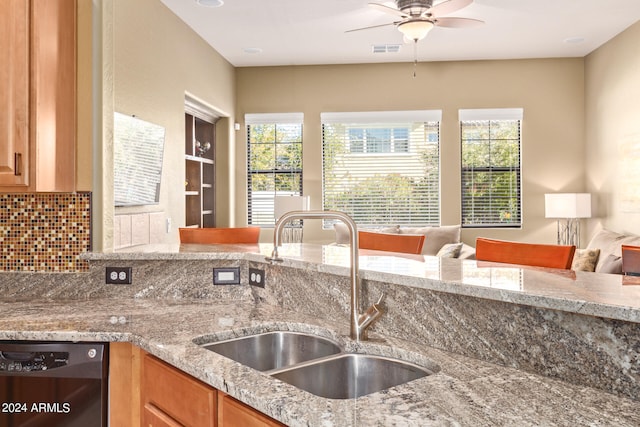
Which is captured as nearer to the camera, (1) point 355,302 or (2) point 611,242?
(1) point 355,302

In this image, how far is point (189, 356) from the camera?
143cm

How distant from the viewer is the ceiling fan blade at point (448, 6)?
3740 mm

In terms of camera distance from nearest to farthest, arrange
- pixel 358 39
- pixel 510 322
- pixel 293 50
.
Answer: pixel 510 322 < pixel 358 39 < pixel 293 50

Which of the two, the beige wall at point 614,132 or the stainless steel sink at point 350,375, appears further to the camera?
the beige wall at point 614,132

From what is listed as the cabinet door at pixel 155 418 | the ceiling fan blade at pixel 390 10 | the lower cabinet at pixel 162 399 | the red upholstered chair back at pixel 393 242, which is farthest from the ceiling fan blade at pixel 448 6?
the cabinet door at pixel 155 418

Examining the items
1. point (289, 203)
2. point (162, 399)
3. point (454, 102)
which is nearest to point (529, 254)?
point (162, 399)

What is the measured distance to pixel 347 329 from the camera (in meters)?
1.70

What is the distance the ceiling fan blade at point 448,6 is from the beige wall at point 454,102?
7.75ft

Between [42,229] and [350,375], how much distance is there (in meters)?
1.63

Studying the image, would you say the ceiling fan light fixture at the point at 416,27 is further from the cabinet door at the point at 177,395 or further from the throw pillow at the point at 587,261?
the cabinet door at the point at 177,395

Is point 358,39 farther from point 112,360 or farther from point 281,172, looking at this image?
point 112,360

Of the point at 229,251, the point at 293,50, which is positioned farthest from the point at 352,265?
the point at 293,50

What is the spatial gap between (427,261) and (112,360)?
1125mm

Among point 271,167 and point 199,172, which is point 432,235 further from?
point 199,172
